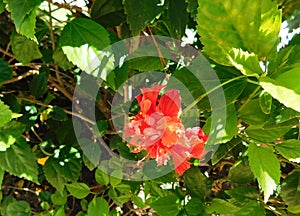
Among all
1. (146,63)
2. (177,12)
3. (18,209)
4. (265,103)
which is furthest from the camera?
(18,209)

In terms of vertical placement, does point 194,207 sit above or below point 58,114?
below

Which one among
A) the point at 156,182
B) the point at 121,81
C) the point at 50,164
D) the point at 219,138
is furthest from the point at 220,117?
the point at 50,164

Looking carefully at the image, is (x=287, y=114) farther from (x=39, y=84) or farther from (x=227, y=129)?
(x=39, y=84)

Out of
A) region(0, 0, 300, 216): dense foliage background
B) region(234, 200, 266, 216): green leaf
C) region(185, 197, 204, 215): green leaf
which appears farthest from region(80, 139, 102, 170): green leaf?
region(234, 200, 266, 216): green leaf

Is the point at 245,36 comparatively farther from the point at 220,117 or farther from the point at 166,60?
the point at 166,60

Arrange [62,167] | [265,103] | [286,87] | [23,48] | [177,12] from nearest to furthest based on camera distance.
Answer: [286,87], [265,103], [177,12], [23,48], [62,167]

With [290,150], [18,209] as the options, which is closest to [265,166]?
[290,150]

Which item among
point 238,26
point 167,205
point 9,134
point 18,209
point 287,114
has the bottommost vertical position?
point 18,209
